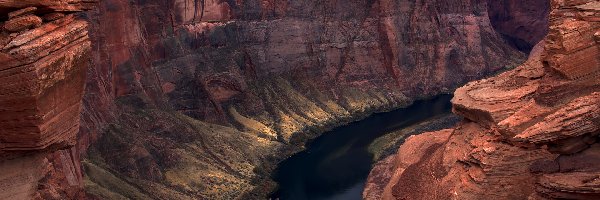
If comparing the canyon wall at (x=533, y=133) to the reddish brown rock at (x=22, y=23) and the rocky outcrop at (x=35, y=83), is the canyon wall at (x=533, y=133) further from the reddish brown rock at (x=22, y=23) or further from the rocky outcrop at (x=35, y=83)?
the reddish brown rock at (x=22, y=23)

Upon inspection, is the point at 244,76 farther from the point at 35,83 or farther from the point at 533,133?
the point at 35,83

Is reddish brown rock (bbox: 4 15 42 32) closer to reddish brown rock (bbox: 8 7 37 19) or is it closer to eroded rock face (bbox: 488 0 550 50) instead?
reddish brown rock (bbox: 8 7 37 19)

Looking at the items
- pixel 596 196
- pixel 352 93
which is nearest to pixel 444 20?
pixel 352 93

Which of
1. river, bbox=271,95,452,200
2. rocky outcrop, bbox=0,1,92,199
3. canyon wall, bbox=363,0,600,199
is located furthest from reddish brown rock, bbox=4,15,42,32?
river, bbox=271,95,452,200

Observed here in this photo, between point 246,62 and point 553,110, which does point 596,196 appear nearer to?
point 553,110

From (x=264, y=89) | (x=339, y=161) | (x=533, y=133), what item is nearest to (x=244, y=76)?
(x=264, y=89)

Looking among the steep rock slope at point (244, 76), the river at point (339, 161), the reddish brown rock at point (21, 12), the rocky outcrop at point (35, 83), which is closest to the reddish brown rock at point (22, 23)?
the rocky outcrop at point (35, 83)
